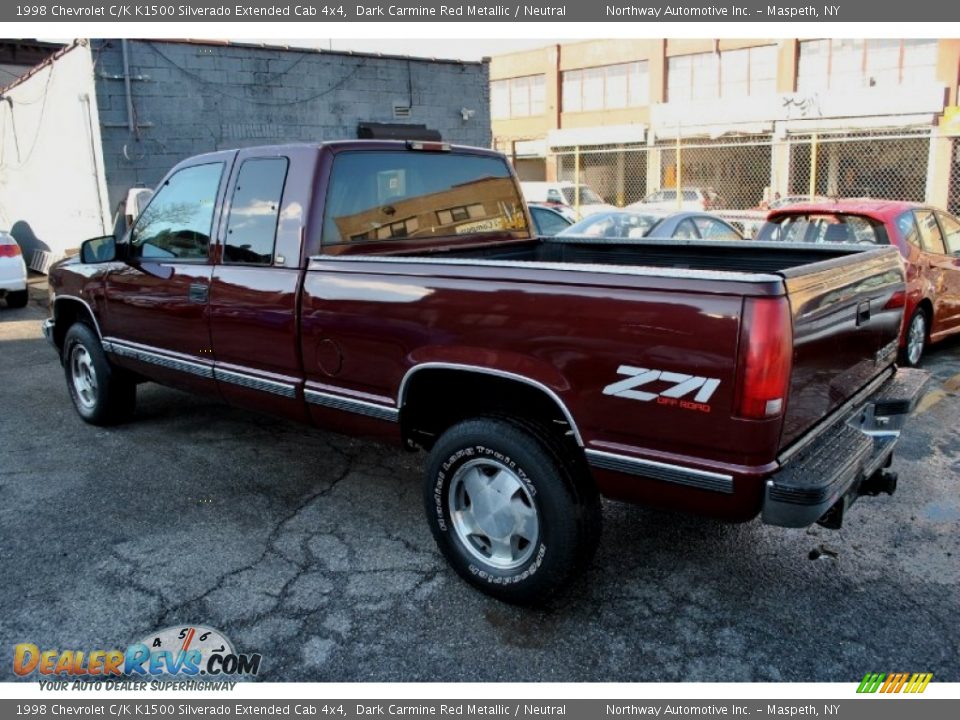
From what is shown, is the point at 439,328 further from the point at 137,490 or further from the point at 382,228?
the point at 137,490

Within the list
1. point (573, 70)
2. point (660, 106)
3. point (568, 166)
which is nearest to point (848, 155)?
point (660, 106)

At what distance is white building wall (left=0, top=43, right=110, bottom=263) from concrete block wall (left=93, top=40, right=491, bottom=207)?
394 mm

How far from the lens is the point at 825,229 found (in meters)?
7.18

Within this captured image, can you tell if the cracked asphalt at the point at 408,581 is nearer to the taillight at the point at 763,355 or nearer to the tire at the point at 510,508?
the tire at the point at 510,508

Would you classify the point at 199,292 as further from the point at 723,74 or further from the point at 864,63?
the point at 723,74

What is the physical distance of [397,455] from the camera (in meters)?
5.21

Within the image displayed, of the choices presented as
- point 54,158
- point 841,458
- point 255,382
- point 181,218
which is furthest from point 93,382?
point 54,158

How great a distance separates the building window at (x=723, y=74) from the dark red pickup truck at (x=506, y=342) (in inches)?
1306

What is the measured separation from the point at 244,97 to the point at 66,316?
9.00 meters

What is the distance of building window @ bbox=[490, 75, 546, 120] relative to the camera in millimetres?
44250

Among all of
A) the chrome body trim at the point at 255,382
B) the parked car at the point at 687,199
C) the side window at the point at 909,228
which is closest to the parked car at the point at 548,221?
the side window at the point at 909,228

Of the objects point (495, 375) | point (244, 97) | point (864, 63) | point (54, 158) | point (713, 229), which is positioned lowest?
point (495, 375)

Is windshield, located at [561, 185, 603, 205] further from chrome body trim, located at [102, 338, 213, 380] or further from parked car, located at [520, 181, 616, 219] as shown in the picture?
chrome body trim, located at [102, 338, 213, 380]

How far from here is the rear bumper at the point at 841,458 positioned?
2596 mm
